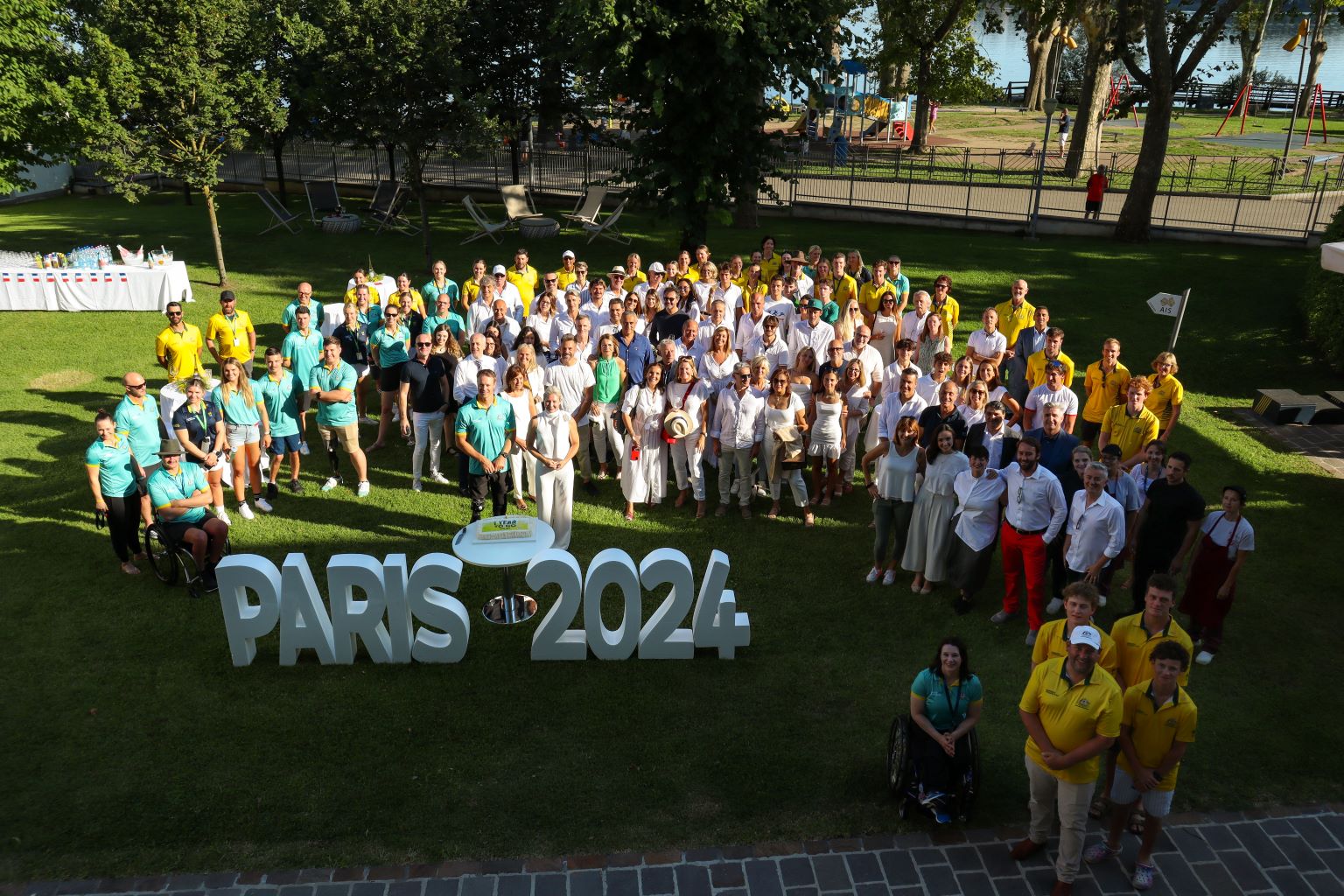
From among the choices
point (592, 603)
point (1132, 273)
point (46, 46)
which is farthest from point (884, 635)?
point (46, 46)

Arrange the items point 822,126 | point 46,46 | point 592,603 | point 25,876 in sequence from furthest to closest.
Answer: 1. point 822,126
2. point 46,46
3. point 592,603
4. point 25,876

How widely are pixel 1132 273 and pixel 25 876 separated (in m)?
19.3

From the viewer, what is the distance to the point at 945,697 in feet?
19.2

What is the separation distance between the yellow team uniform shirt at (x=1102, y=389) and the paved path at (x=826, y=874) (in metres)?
4.81

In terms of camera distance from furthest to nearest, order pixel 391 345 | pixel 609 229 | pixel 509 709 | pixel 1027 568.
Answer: pixel 609 229 < pixel 391 345 < pixel 1027 568 < pixel 509 709

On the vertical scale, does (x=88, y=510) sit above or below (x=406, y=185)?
below

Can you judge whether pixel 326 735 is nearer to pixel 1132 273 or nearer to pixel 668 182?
pixel 668 182

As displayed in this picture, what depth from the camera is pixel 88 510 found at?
10.1 metres

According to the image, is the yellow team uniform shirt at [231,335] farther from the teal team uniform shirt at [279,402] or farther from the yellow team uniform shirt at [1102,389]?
the yellow team uniform shirt at [1102,389]

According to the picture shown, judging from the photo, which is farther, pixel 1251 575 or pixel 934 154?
pixel 934 154

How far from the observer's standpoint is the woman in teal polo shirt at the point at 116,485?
846 cm

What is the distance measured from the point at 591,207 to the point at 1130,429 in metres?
15.8

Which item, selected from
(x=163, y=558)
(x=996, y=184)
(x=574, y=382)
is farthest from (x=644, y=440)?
(x=996, y=184)

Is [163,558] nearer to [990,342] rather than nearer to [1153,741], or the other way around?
[1153,741]
